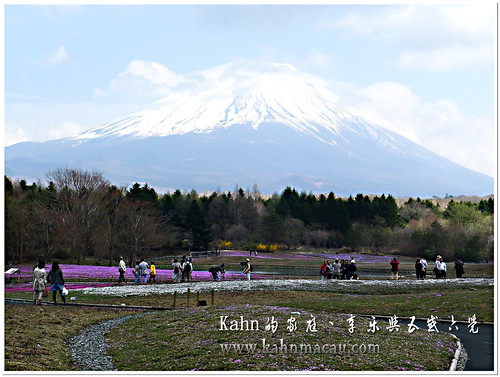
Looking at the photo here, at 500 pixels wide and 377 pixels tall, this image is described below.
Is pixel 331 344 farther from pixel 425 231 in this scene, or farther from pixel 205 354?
pixel 425 231

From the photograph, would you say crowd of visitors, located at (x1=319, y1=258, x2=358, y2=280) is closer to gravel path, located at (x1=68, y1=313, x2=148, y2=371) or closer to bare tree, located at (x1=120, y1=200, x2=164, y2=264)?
gravel path, located at (x1=68, y1=313, x2=148, y2=371)

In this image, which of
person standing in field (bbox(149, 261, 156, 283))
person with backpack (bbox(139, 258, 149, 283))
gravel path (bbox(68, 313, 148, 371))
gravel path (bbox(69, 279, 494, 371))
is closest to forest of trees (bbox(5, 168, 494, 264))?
person standing in field (bbox(149, 261, 156, 283))

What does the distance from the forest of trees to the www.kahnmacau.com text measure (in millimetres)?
52728

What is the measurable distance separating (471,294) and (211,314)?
14529mm

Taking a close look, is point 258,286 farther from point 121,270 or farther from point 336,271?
point 121,270

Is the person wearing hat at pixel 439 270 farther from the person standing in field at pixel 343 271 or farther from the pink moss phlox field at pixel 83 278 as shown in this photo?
the pink moss phlox field at pixel 83 278

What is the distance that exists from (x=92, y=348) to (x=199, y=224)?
8240cm

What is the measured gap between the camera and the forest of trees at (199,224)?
73.4 meters

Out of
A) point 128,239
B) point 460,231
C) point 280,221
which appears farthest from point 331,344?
point 280,221

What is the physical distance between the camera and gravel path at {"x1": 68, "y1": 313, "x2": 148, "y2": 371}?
55.2ft

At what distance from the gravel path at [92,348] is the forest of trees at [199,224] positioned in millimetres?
44427

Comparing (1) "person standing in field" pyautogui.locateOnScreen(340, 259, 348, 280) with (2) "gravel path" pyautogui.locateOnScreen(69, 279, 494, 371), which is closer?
(2) "gravel path" pyautogui.locateOnScreen(69, 279, 494, 371)

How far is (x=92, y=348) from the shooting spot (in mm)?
19250

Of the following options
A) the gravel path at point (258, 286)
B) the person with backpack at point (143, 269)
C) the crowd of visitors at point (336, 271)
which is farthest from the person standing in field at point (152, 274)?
the crowd of visitors at point (336, 271)
